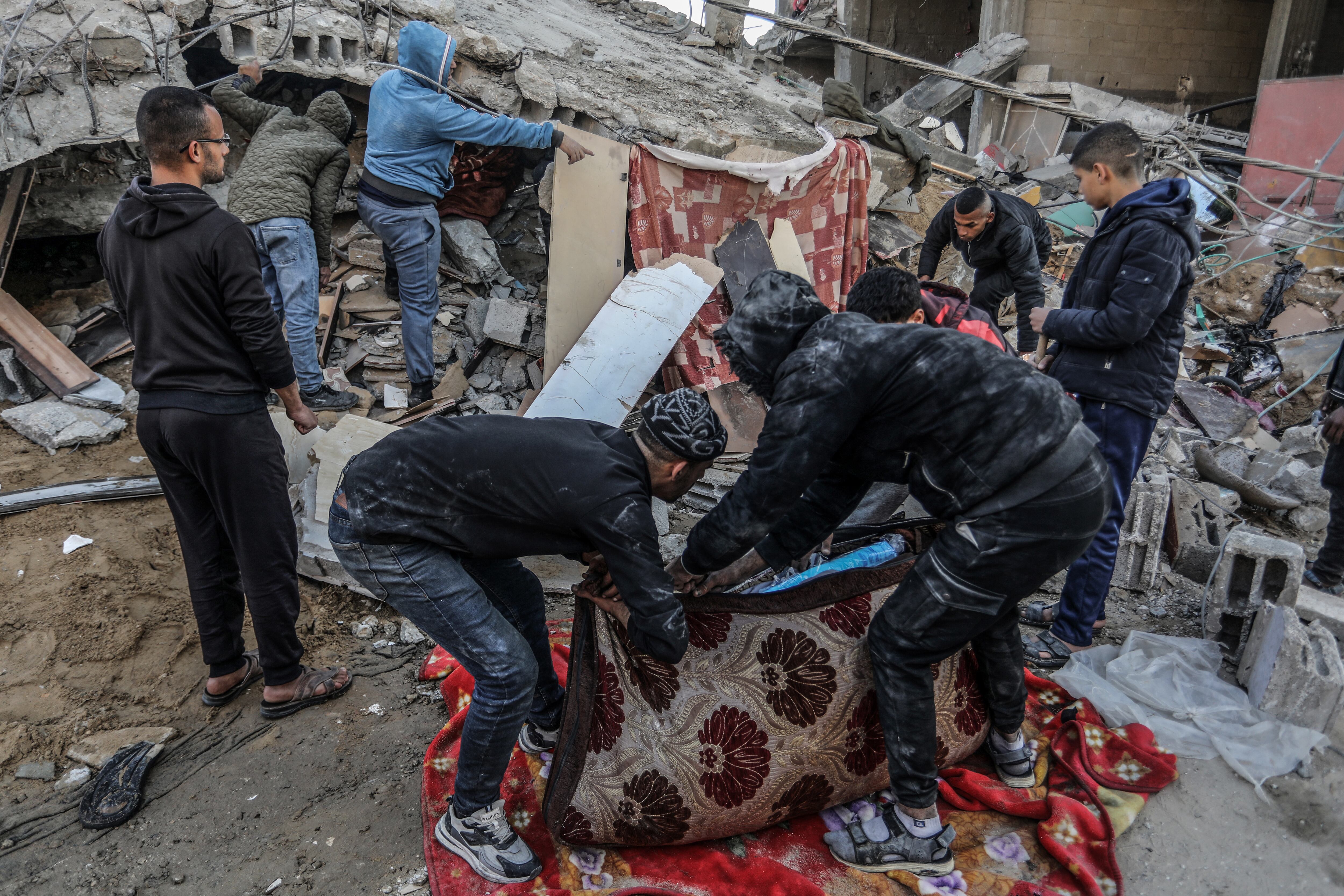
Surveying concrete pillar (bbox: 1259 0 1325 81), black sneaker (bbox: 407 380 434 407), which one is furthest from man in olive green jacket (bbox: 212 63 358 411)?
concrete pillar (bbox: 1259 0 1325 81)

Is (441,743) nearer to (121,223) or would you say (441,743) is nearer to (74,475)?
(121,223)

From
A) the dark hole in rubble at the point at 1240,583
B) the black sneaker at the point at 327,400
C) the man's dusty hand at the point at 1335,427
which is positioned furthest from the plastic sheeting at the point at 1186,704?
the black sneaker at the point at 327,400

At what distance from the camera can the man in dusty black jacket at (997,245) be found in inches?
183

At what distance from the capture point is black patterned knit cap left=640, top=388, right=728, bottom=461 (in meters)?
2.10

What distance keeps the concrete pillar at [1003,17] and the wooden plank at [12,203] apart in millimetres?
13573

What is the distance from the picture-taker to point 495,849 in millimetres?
2357

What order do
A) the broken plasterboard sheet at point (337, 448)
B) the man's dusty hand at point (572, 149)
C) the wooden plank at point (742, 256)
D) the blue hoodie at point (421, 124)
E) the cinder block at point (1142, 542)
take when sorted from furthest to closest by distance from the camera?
the wooden plank at point (742, 256) → the man's dusty hand at point (572, 149) → the blue hoodie at point (421, 124) → the cinder block at point (1142, 542) → the broken plasterboard sheet at point (337, 448)

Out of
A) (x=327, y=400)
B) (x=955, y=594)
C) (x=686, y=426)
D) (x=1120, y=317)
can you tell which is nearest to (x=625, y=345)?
(x=327, y=400)

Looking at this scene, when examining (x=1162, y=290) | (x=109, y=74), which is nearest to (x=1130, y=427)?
(x=1162, y=290)

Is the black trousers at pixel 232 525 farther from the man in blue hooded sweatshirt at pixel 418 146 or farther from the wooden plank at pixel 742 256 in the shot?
the wooden plank at pixel 742 256

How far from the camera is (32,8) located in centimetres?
448

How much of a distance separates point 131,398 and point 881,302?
4566 millimetres

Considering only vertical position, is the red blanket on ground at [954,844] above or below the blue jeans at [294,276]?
below

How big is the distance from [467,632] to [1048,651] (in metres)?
2.54
